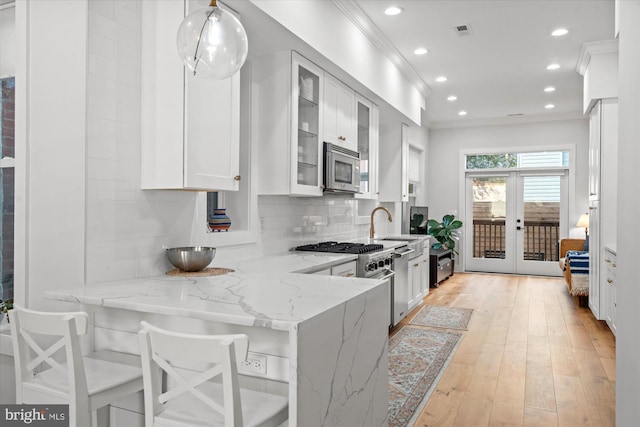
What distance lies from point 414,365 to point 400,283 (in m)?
1.27

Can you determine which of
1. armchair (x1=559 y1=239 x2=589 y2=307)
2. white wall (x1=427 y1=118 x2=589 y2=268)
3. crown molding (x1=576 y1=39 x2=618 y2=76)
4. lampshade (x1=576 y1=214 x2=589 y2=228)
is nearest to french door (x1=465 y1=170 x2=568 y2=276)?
white wall (x1=427 y1=118 x2=589 y2=268)

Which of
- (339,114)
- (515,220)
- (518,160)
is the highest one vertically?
(518,160)

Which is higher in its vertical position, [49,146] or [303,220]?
[49,146]

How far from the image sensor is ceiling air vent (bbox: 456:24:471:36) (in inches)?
176

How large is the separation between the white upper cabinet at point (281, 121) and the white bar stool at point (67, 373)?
192cm

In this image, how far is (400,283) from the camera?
16.0 feet

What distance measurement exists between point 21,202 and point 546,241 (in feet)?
28.5

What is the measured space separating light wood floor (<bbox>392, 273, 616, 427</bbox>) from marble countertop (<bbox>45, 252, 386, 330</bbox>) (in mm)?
1244

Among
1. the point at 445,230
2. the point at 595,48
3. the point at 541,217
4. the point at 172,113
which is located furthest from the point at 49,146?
the point at 541,217

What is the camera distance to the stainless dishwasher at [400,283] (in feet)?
15.3

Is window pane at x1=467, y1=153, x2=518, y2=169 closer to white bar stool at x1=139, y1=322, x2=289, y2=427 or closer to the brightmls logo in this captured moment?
white bar stool at x1=139, y1=322, x2=289, y2=427

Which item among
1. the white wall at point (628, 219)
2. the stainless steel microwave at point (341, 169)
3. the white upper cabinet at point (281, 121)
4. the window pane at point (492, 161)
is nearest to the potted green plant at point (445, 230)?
the window pane at point (492, 161)

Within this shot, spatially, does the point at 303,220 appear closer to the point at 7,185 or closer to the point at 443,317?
the point at 443,317

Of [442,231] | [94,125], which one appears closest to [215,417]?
[94,125]
